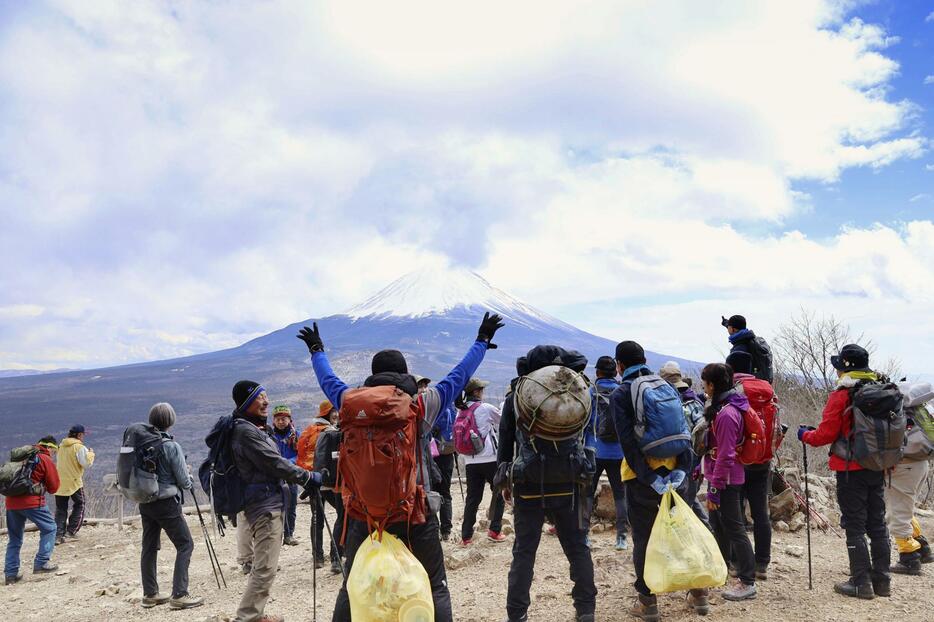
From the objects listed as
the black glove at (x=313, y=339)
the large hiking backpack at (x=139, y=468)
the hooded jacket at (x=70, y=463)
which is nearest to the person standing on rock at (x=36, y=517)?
the hooded jacket at (x=70, y=463)

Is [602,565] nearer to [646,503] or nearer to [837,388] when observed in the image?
[646,503]

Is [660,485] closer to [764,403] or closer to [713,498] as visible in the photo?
[713,498]

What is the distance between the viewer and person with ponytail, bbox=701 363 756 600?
16.0ft

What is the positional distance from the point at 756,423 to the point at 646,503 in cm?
119

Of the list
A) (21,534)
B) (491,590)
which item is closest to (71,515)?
(21,534)

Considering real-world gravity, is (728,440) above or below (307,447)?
above

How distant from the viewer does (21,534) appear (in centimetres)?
808

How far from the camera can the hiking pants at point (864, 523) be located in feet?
16.5

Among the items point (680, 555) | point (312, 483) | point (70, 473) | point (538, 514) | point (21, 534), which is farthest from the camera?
point (70, 473)

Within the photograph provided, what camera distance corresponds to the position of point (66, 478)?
1014 cm

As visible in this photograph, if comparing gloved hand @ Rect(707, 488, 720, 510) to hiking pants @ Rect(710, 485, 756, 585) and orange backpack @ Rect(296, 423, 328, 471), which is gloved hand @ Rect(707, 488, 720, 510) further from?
orange backpack @ Rect(296, 423, 328, 471)

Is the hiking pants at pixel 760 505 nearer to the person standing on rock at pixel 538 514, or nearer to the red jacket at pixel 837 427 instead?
the red jacket at pixel 837 427

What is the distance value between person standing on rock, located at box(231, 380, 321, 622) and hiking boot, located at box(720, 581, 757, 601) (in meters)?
3.54

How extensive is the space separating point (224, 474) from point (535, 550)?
261 cm
